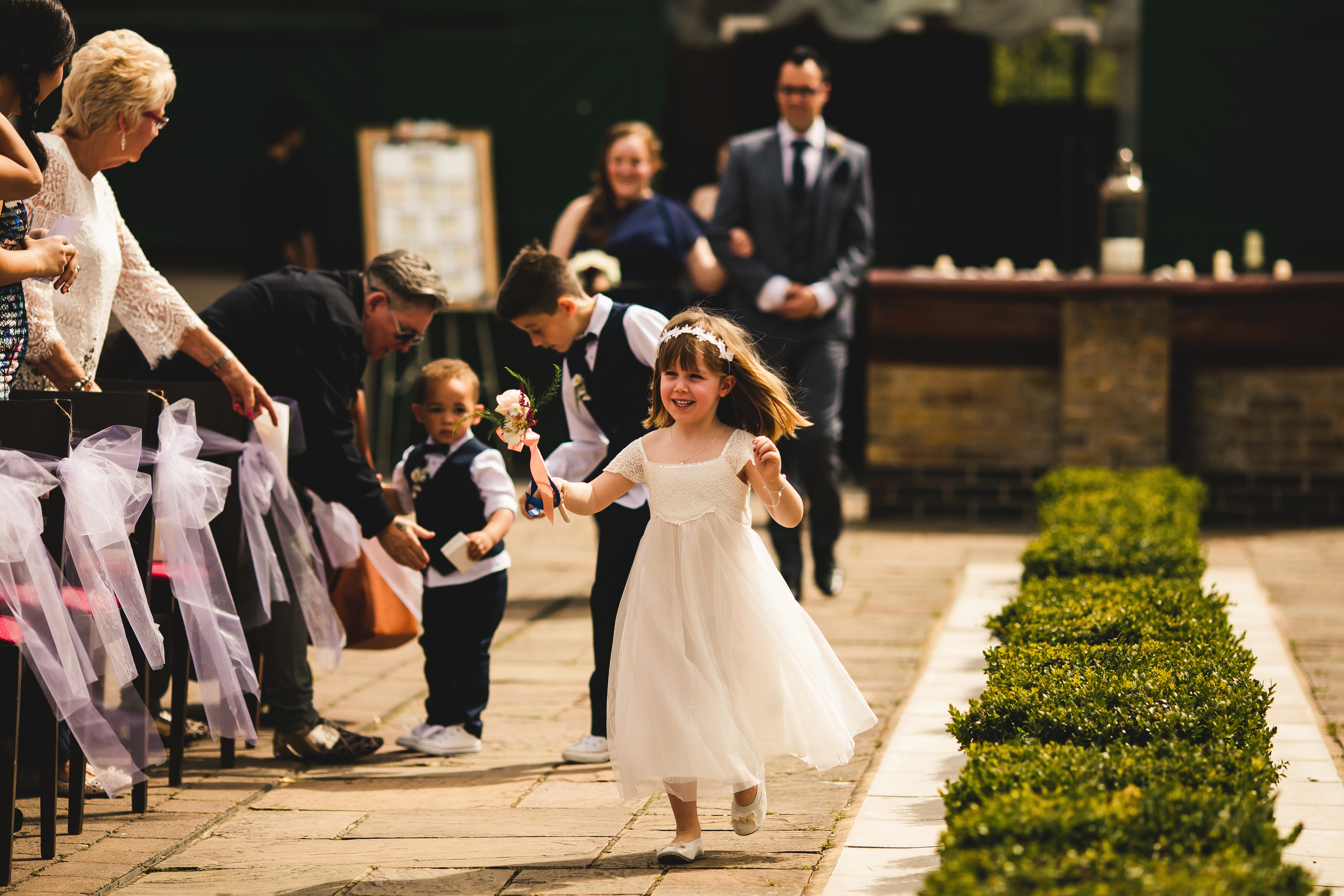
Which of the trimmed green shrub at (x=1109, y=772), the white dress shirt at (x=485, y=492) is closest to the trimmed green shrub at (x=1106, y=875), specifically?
the trimmed green shrub at (x=1109, y=772)

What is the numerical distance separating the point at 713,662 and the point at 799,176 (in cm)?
383

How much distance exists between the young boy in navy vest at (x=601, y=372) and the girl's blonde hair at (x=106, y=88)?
1112 mm

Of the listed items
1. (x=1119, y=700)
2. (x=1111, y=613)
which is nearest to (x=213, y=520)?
(x=1119, y=700)

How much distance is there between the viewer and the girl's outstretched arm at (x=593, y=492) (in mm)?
3805

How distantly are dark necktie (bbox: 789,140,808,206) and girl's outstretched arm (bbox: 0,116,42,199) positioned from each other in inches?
159

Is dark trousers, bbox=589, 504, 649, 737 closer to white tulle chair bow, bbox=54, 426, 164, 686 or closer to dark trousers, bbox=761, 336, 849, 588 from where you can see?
white tulle chair bow, bbox=54, 426, 164, 686

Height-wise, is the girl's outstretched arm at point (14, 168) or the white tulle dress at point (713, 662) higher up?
the girl's outstretched arm at point (14, 168)

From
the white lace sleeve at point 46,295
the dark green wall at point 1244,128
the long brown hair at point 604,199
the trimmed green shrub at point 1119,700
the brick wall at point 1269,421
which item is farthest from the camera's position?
the dark green wall at point 1244,128

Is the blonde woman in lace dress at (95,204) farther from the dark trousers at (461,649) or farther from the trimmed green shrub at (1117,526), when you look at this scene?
the trimmed green shrub at (1117,526)

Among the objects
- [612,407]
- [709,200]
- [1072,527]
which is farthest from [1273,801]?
[709,200]

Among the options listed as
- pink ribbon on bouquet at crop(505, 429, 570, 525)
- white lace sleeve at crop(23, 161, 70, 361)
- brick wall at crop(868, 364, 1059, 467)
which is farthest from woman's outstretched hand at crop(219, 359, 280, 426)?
brick wall at crop(868, 364, 1059, 467)

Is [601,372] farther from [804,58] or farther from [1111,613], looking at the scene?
[804,58]

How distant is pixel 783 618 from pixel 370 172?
757cm

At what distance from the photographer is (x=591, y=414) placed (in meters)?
4.70
